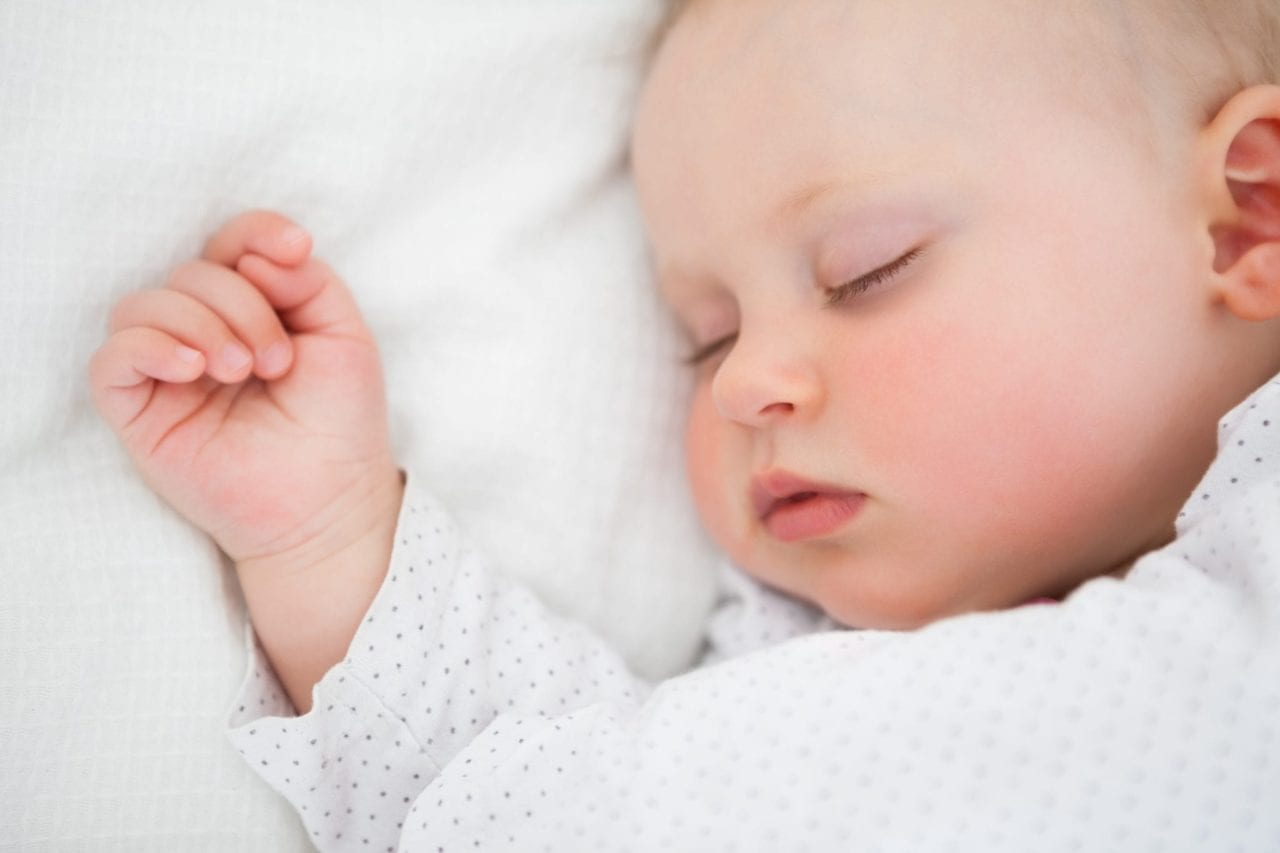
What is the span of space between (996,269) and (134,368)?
0.73 m

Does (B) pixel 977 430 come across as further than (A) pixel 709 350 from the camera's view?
No

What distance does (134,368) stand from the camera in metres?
0.95

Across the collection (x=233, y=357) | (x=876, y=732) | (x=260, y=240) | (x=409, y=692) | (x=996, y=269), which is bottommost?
(x=876, y=732)

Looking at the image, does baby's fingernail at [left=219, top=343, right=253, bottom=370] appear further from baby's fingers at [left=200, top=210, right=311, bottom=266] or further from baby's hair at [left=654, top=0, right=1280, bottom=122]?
baby's hair at [left=654, top=0, right=1280, bottom=122]

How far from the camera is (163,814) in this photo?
3.09ft

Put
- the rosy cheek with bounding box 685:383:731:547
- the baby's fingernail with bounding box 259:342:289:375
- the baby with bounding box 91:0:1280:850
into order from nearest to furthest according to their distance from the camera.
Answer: the baby with bounding box 91:0:1280:850 < the baby's fingernail with bounding box 259:342:289:375 < the rosy cheek with bounding box 685:383:731:547

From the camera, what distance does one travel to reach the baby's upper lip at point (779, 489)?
100cm

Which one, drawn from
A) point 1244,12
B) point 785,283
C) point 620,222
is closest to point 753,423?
point 785,283

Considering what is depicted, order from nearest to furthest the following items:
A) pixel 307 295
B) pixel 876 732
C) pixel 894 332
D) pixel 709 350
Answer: pixel 876 732, pixel 894 332, pixel 307 295, pixel 709 350

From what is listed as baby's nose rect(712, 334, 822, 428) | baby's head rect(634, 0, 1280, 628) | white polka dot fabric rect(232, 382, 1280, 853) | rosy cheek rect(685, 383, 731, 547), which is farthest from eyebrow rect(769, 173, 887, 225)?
white polka dot fabric rect(232, 382, 1280, 853)

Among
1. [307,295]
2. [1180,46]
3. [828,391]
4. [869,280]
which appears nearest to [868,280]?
[869,280]

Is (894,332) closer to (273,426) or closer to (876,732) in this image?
(876,732)

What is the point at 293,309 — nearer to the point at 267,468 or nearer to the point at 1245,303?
the point at 267,468

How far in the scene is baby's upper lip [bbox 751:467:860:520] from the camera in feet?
3.28
